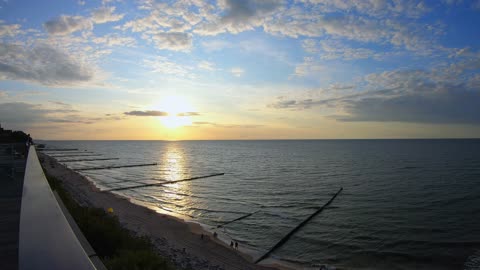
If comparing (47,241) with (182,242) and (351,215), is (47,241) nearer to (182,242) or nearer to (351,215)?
(182,242)

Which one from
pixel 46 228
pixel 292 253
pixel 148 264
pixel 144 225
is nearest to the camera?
pixel 46 228

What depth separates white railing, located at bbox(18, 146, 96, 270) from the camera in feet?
11.1

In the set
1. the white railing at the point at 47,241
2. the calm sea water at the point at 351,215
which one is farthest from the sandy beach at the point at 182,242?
the white railing at the point at 47,241

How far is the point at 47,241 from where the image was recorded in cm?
388

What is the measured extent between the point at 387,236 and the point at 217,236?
13.9 m

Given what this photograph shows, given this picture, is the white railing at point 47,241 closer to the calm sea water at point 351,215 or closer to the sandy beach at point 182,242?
the sandy beach at point 182,242

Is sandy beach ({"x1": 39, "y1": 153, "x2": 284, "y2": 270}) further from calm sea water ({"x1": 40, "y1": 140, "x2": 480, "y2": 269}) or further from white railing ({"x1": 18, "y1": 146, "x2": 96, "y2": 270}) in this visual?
white railing ({"x1": 18, "y1": 146, "x2": 96, "y2": 270})

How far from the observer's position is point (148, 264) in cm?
855

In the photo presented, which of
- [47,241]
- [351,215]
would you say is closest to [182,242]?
[351,215]

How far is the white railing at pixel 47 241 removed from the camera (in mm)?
3383

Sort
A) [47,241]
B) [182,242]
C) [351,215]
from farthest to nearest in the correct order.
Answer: [351,215] < [182,242] < [47,241]

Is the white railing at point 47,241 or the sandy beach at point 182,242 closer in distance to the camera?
the white railing at point 47,241

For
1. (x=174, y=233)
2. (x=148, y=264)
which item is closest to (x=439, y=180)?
(x=174, y=233)

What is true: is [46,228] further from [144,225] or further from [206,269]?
[144,225]
